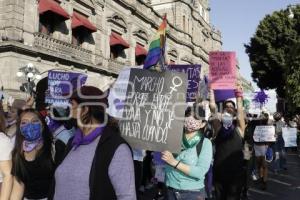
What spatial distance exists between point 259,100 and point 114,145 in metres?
13.8

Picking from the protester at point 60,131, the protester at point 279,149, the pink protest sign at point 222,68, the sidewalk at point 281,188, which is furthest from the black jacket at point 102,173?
the protester at point 279,149

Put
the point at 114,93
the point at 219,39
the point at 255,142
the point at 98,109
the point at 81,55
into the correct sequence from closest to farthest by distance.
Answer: the point at 98,109
the point at 114,93
the point at 255,142
the point at 81,55
the point at 219,39

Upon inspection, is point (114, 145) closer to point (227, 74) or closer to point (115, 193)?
point (115, 193)

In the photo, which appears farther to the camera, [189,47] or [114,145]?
[189,47]

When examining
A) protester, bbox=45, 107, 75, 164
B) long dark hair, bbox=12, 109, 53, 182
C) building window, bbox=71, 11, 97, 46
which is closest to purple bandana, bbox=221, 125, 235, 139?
protester, bbox=45, 107, 75, 164

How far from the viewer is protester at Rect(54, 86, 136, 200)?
2.45 metres

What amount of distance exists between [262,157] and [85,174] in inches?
310

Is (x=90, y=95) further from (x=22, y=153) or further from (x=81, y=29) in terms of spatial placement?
(x=81, y=29)

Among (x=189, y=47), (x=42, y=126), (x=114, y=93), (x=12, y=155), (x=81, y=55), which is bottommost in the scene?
(x=12, y=155)

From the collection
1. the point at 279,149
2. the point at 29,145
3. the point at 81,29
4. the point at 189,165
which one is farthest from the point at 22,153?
the point at 81,29

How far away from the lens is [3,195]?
3488mm

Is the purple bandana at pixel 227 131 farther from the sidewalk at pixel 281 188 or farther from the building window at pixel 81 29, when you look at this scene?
the building window at pixel 81 29

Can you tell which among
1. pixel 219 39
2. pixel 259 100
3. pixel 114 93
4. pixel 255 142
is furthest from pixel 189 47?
pixel 114 93

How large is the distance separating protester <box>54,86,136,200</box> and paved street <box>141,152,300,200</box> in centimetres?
598
